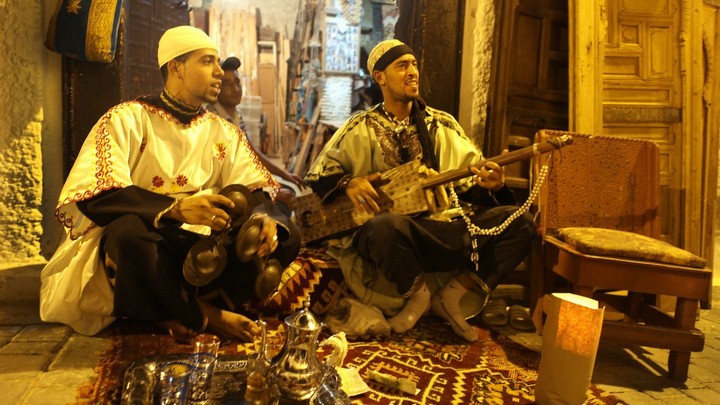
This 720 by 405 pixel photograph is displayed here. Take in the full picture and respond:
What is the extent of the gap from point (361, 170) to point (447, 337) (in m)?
1.16

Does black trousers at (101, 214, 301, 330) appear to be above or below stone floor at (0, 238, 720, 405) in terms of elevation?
above

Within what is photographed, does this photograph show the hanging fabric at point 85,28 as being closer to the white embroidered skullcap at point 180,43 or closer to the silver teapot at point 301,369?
the white embroidered skullcap at point 180,43

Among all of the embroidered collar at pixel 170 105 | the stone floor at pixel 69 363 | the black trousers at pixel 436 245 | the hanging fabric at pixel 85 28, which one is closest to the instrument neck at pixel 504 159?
the black trousers at pixel 436 245

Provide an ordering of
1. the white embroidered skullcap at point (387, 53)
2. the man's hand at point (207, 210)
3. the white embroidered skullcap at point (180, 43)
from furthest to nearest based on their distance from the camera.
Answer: the white embroidered skullcap at point (387, 53) < the white embroidered skullcap at point (180, 43) < the man's hand at point (207, 210)

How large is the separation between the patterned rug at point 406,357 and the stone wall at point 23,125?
105 centimetres

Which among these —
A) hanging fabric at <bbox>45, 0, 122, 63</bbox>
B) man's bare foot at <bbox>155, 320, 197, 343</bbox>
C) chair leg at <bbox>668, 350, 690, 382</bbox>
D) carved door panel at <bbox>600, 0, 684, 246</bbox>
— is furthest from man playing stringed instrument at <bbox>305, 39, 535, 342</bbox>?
hanging fabric at <bbox>45, 0, 122, 63</bbox>

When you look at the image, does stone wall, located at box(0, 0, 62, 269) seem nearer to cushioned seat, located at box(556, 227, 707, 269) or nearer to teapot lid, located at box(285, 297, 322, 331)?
teapot lid, located at box(285, 297, 322, 331)

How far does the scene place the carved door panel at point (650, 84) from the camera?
3.71m

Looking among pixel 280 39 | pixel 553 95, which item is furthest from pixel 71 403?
pixel 280 39

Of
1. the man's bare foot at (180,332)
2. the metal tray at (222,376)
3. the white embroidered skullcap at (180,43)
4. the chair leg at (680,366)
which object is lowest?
the chair leg at (680,366)

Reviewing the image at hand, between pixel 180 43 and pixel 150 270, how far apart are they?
3.96 feet

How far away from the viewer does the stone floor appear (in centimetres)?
201

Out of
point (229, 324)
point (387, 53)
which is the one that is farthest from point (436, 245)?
point (387, 53)

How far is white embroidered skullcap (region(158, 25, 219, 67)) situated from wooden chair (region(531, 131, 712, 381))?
2.04 meters
